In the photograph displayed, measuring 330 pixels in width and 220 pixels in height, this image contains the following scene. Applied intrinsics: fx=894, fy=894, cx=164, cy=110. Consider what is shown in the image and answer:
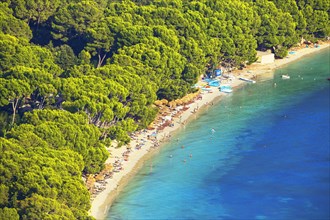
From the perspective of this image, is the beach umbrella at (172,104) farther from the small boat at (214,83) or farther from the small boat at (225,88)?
the small boat at (214,83)

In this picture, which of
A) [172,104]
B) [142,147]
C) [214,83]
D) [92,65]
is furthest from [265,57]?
[142,147]

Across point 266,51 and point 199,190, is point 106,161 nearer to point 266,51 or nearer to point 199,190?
point 199,190

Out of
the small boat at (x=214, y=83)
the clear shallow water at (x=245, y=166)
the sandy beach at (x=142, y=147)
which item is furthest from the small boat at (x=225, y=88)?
the clear shallow water at (x=245, y=166)

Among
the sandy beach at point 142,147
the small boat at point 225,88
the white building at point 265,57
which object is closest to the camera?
the sandy beach at point 142,147

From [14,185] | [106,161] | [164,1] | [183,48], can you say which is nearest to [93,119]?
[106,161]

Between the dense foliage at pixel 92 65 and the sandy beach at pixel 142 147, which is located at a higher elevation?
the dense foliage at pixel 92 65

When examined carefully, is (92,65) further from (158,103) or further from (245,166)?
(245,166)
